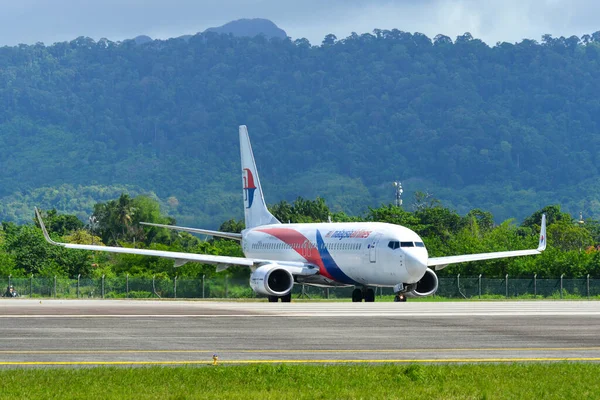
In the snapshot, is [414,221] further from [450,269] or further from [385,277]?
[385,277]

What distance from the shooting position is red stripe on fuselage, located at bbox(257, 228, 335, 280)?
54.0 metres

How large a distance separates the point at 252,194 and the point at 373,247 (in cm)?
1489

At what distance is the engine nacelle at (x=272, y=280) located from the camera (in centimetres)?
5156

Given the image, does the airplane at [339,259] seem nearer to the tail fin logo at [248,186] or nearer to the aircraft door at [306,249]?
the aircraft door at [306,249]

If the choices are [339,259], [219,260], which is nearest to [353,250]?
[339,259]

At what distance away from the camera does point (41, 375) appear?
52.8 ft

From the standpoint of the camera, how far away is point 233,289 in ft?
201

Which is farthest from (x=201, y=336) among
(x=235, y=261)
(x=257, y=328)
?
(x=235, y=261)

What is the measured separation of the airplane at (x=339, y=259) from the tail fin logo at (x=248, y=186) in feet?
12.4

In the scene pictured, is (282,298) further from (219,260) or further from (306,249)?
(219,260)

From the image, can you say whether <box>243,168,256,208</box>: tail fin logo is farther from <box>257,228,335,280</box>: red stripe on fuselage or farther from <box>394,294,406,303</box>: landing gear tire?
<box>394,294,406,303</box>: landing gear tire

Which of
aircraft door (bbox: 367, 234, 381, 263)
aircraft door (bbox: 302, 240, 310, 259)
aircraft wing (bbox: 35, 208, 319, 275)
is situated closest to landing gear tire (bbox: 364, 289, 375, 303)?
aircraft wing (bbox: 35, 208, 319, 275)

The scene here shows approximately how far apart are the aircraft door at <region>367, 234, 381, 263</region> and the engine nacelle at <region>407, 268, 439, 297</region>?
2.84 meters

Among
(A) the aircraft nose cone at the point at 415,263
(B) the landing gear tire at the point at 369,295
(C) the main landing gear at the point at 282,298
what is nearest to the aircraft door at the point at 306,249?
(C) the main landing gear at the point at 282,298
